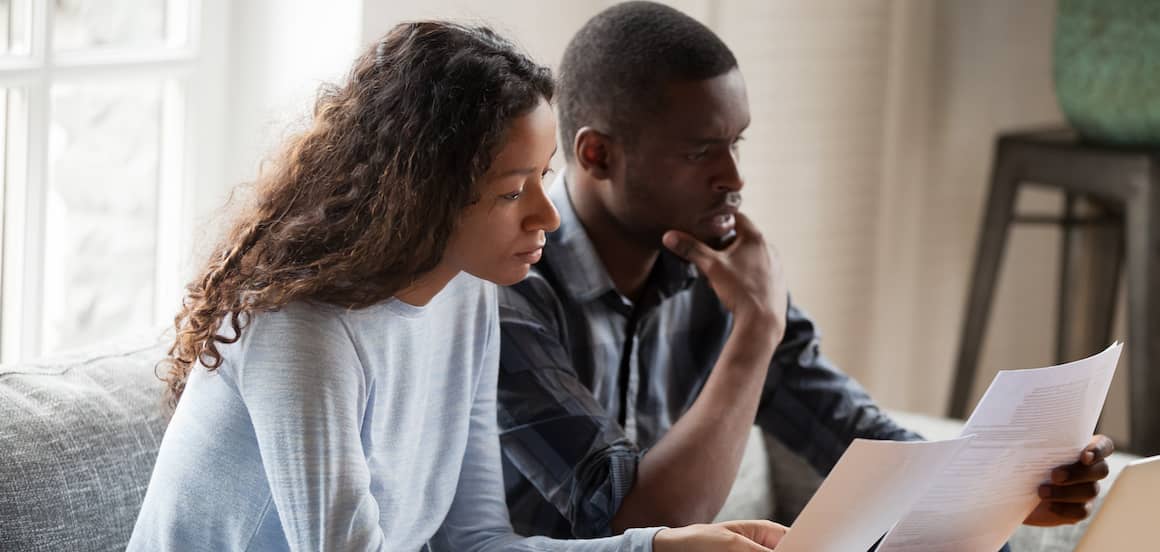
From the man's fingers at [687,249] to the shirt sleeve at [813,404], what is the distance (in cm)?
21

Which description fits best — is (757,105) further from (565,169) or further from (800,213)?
(565,169)

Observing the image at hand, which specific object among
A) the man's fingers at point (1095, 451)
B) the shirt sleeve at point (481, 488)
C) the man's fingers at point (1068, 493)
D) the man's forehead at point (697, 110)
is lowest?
the shirt sleeve at point (481, 488)

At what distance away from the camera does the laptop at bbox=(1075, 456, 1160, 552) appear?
107 centimetres

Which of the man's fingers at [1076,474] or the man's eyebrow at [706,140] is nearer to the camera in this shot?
the man's fingers at [1076,474]

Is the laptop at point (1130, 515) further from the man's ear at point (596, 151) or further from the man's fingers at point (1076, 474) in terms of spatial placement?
the man's ear at point (596, 151)

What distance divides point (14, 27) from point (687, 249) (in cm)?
84

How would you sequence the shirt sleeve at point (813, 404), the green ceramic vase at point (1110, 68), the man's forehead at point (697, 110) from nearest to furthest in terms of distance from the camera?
the man's forehead at point (697, 110) < the shirt sleeve at point (813, 404) < the green ceramic vase at point (1110, 68)

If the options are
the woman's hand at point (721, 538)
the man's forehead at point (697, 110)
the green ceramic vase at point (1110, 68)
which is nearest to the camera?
the woman's hand at point (721, 538)

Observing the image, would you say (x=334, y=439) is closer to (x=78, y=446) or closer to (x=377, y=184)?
(x=377, y=184)

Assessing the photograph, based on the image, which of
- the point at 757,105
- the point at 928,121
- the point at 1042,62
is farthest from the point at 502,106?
the point at 1042,62

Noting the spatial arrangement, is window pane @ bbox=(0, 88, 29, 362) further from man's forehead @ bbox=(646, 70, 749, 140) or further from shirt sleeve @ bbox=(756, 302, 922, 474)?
shirt sleeve @ bbox=(756, 302, 922, 474)

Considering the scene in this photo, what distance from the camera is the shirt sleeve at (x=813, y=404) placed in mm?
1571

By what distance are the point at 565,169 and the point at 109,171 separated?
2.20 ft

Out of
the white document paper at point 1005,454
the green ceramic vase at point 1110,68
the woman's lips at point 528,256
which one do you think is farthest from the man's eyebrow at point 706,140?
the green ceramic vase at point 1110,68
